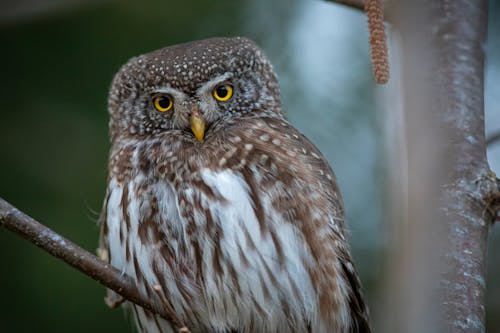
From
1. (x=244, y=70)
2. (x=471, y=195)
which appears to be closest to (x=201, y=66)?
(x=244, y=70)

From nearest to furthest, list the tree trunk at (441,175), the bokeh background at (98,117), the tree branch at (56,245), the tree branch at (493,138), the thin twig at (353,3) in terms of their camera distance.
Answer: the tree trunk at (441,175) < the tree branch at (56,245) < the tree branch at (493,138) < the thin twig at (353,3) < the bokeh background at (98,117)

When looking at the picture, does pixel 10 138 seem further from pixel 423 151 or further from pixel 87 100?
pixel 423 151

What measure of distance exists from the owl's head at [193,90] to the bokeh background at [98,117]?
738 millimetres

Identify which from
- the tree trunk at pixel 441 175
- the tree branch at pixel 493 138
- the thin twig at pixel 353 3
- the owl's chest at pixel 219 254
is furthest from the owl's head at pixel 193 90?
the tree branch at pixel 493 138

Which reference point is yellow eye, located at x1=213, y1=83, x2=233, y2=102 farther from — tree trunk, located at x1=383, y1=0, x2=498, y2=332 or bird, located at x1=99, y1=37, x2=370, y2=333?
tree trunk, located at x1=383, y1=0, x2=498, y2=332

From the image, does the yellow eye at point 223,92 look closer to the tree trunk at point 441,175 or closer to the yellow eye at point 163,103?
the yellow eye at point 163,103

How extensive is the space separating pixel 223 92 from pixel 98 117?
1602mm

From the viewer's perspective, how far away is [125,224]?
3.38 m

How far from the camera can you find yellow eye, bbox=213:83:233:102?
3728 millimetres

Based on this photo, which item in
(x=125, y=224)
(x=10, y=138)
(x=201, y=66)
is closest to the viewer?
(x=125, y=224)

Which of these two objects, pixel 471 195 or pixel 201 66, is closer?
pixel 471 195

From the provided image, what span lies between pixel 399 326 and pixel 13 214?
1.38 m

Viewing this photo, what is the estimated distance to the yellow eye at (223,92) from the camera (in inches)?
147

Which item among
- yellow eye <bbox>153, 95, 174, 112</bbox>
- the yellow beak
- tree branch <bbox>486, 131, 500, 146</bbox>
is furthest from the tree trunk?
yellow eye <bbox>153, 95, 174, 112</bbox>
